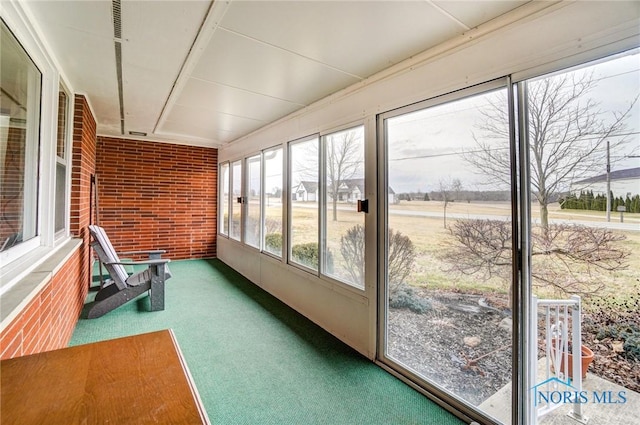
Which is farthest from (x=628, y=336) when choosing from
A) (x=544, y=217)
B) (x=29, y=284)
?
(x=29, y=284)

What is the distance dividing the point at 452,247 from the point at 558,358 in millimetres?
804

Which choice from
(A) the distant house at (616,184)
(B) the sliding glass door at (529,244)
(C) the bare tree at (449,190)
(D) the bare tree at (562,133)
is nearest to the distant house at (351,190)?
(B) the sliding glass door at (529,244)

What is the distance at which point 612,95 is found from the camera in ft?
4.67

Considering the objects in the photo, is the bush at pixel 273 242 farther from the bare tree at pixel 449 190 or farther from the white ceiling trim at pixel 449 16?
the white ceiling trim at pixel 449 16

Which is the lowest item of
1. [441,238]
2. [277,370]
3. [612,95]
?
[277,370]

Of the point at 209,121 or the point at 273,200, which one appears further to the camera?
the point at 273,200

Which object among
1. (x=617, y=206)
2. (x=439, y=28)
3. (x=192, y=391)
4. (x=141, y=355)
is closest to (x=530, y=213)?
(x=617, y=206)

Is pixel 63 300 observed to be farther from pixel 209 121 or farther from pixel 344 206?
pixel 209 121

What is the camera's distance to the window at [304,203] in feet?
11.2

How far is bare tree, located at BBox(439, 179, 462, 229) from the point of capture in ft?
6.64

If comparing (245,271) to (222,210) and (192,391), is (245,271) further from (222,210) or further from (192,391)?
(192,391)

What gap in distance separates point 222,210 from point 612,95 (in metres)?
6.09
